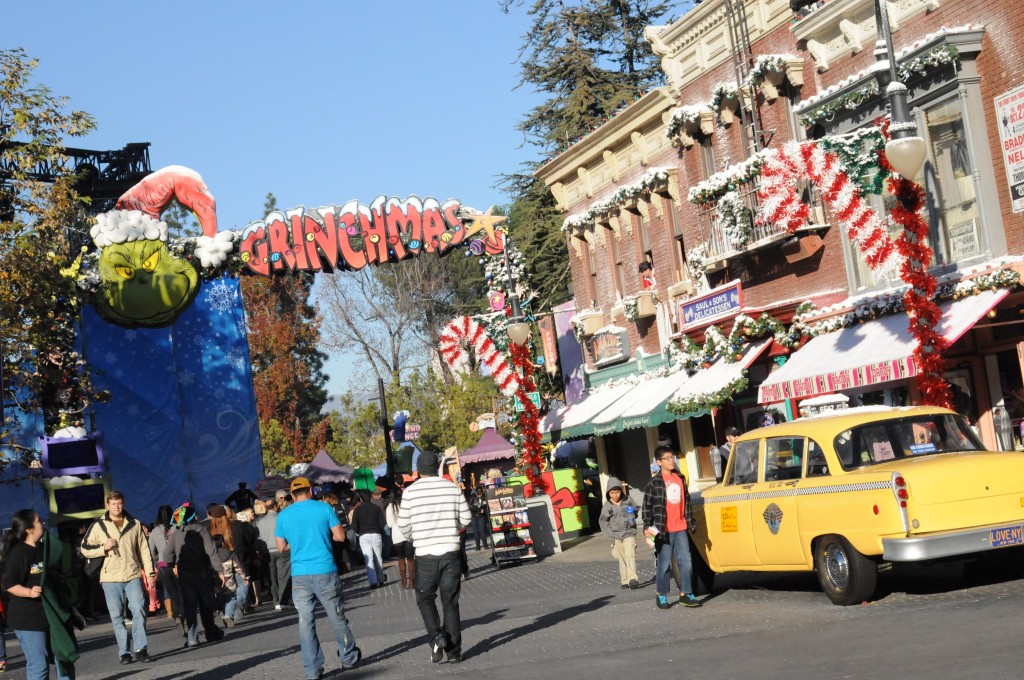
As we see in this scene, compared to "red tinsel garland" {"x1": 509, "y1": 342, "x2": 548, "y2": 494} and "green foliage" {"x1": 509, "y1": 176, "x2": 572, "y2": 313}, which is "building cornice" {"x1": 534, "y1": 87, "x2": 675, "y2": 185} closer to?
"red tinsel garland" {"x1": 509, "y1": 342, "x2": 548, "y2": 494}

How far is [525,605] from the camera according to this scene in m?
17.2

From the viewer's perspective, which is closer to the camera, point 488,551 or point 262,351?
point 488,551

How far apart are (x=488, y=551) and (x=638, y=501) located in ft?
13.8

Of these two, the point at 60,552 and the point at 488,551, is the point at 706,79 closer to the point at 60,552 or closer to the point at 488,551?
the point at 488,551

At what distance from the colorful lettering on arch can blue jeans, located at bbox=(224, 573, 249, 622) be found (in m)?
10.2

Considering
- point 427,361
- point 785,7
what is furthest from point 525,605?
point 427,361

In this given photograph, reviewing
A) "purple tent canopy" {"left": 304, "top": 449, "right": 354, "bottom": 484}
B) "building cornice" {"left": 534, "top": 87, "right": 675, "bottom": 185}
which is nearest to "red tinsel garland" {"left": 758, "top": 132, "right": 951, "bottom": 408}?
"building cornice" {"left": 534, "top": 87, "right": 675, "bottom": 185}

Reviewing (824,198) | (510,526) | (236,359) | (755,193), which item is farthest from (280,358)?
(824,198)

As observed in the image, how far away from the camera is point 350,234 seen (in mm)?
30922

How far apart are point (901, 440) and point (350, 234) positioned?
781 inches

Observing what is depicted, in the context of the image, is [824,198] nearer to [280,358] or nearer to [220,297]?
[220,297]

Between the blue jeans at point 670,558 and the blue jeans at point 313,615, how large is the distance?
345cm

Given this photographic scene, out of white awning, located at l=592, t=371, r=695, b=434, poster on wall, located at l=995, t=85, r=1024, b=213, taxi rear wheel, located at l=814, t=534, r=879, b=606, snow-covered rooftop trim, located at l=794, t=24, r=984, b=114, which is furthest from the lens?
white awning, located at l=592, t=371, r=695, b=434

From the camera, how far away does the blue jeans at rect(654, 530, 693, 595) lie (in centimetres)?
1410
